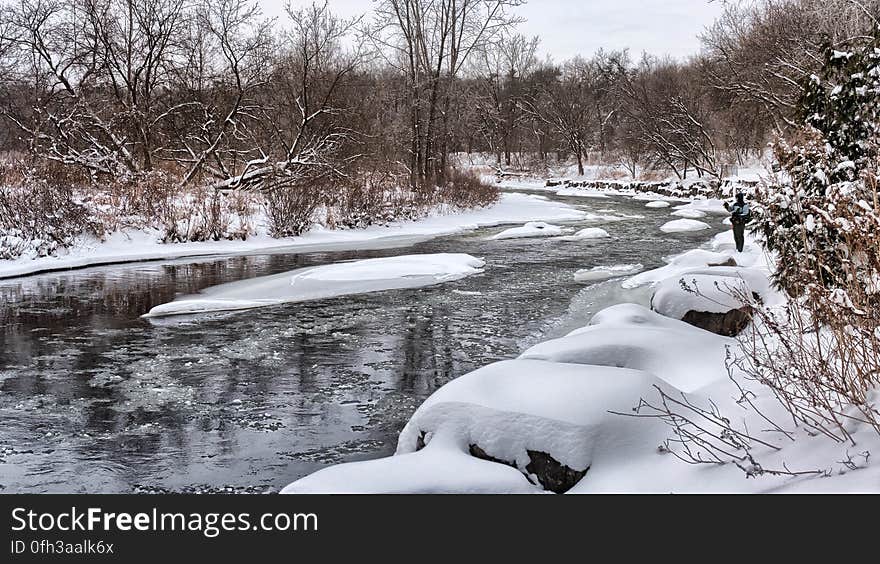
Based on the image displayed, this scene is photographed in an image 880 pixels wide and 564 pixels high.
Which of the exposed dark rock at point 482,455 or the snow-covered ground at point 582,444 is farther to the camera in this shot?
the exposed dark rock at point 482,455

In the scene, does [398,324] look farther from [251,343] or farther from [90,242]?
[90,242]

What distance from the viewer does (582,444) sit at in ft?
14.5

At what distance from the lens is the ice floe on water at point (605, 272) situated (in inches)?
522

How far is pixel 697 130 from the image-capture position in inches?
Answer: 1594

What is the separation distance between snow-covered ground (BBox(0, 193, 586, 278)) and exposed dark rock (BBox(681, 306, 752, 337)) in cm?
1079

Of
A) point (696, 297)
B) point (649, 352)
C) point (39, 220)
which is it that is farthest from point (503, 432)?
point (39, 220)

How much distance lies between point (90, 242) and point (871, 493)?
16192mm

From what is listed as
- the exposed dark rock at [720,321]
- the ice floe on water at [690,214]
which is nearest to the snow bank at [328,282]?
the exposed dark rock at [720,321]

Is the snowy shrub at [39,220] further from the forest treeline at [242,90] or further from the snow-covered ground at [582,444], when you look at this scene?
the snow-covered ground at [582,444]

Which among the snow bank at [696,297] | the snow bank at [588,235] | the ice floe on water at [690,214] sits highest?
the ice floe on water at [690,214]

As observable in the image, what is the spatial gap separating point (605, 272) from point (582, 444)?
9618mm

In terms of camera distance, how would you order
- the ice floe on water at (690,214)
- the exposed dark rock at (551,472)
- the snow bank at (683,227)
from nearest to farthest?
the exposed dark rock at (551,472) < the snow bank at (683,227) < the ice floe on water at (690,214)

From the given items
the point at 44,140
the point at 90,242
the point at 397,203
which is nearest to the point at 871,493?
the point at 90,242

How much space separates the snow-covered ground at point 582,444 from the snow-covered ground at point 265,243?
11.8m
